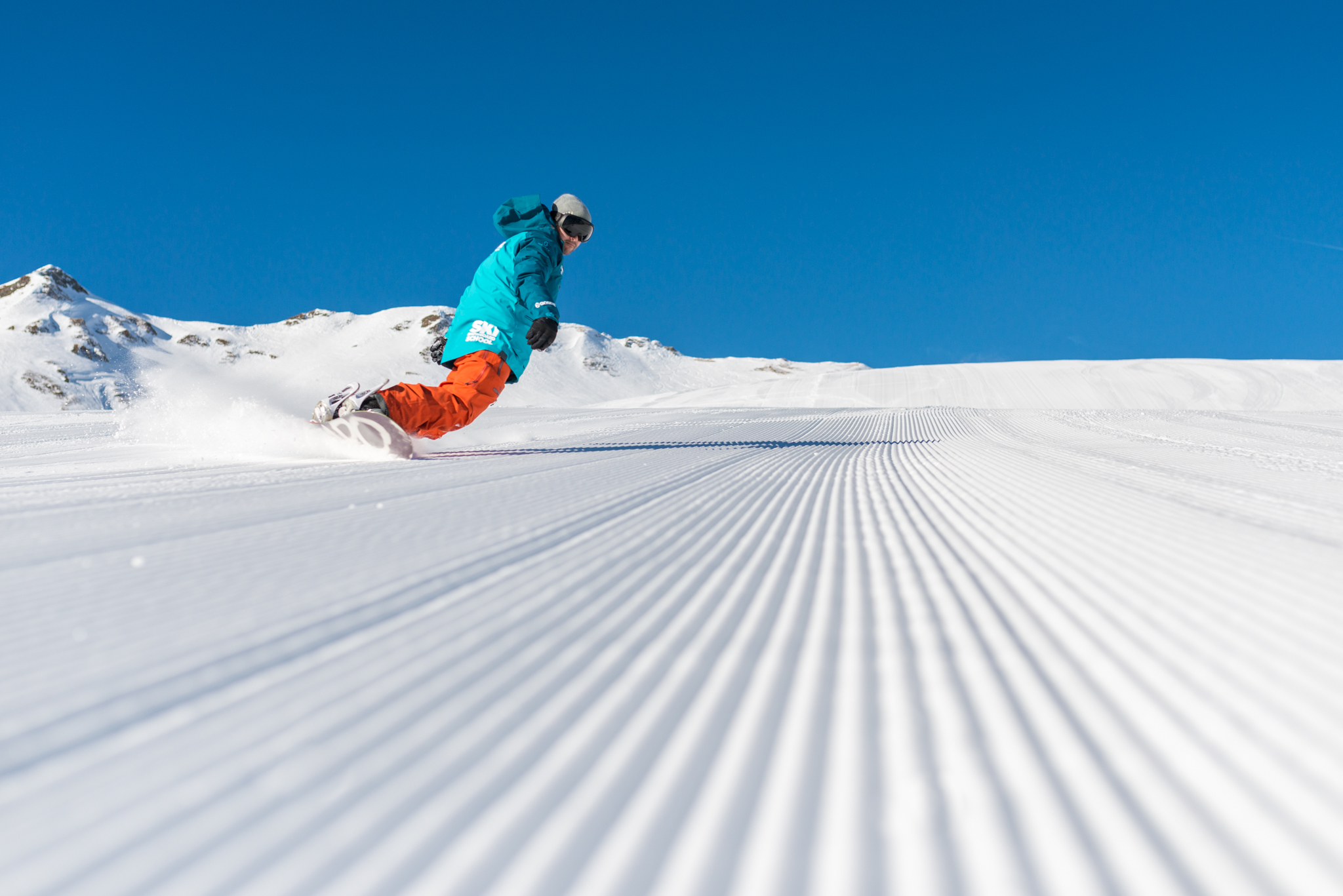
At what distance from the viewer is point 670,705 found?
1.94 feet

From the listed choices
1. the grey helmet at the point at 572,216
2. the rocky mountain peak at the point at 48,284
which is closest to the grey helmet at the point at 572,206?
the grey helmet at the point at 572,216

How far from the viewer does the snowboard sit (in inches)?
106

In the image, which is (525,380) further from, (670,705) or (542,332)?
(670,705)

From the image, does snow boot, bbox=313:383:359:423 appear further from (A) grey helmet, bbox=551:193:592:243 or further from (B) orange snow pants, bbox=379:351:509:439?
(A) grey helmet, bbox=551:193:592:243

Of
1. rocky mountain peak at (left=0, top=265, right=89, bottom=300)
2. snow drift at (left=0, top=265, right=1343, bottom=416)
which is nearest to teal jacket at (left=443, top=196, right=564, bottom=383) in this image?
snow drift at (left=0, top=265, right=1343, bottom=416)

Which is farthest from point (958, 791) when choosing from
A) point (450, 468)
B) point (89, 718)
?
point (450, 468)

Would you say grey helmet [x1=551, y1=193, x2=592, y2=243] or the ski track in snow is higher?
grey helmet [x1=551, y1=193, x2=592, y2=243]

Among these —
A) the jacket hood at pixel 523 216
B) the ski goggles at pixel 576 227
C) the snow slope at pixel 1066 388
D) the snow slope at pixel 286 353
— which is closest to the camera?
the jacket hood at pixel 523 216

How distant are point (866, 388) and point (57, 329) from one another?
49.0m

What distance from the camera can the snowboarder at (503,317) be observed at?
3.01 m

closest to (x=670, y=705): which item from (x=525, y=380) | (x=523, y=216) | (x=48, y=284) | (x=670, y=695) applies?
(x=670, y=695)

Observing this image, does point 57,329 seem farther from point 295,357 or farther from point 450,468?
point 450,468

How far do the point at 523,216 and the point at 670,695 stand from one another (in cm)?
337

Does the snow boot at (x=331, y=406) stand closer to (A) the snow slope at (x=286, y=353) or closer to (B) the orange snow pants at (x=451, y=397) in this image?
(B) the orange snow pants at (x=451, y=397)
